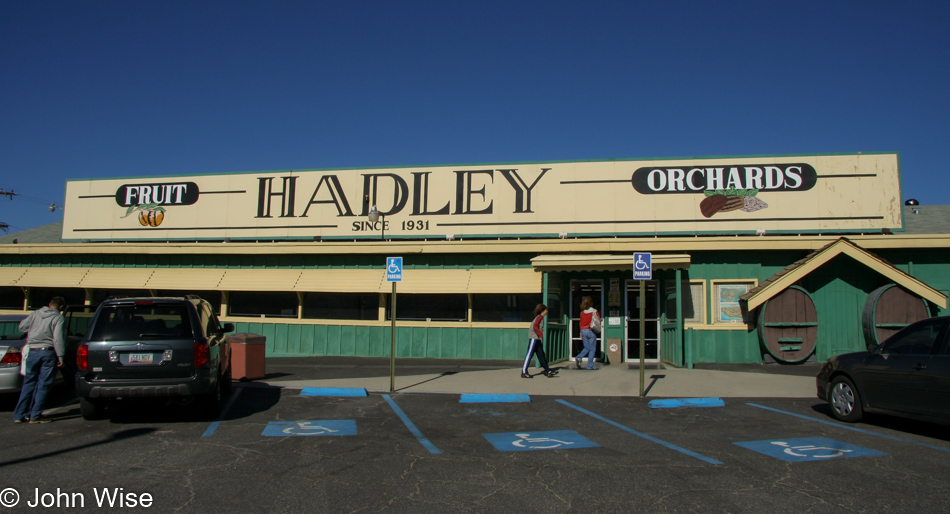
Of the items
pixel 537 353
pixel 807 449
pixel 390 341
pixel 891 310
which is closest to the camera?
pixel 807 449

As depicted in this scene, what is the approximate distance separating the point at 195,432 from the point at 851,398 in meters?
8.52

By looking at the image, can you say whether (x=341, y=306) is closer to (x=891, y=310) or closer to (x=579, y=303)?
(x=579, y=303)

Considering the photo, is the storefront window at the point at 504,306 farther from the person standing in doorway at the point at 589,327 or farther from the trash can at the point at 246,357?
the trash can at the point at 246,357

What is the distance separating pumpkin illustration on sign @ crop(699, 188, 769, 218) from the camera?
669 inches

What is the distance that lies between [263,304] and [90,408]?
9.85m

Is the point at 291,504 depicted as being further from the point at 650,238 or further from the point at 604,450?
the point at 650,238

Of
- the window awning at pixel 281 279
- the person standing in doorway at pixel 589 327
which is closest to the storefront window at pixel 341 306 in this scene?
the window awning at pixel 281 279

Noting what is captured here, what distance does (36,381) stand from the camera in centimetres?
811

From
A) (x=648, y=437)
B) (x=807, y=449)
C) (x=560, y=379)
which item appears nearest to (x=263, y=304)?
(x=560, y=379)

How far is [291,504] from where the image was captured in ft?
16.4

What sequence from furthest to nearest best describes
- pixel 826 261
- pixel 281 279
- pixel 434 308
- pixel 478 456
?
pixel 281 279 → pixel 434 308 → pixel 826 261 → pixel 478 456

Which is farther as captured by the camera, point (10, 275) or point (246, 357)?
point (10, 275)

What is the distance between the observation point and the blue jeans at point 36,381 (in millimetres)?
8000

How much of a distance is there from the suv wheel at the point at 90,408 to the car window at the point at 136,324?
95cm
